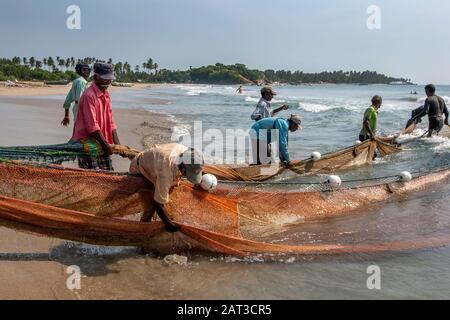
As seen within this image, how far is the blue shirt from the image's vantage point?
6.71m

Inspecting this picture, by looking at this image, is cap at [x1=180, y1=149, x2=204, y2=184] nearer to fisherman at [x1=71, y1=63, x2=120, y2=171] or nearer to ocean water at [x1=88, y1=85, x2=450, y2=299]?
ocean water at [x1=88, y1=85, x2=450, y2=299]

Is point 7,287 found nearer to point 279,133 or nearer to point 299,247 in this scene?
point 299,247

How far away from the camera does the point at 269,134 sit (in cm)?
697

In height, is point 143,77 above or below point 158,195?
above

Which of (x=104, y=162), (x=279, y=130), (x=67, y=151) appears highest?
(x=279, y=130)

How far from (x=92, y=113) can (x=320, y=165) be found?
16.2ft

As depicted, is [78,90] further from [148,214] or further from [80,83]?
[148,214]

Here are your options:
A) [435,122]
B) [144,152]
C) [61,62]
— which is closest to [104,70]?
[144,152]

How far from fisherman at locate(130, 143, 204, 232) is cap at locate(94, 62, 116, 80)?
42.6 inches

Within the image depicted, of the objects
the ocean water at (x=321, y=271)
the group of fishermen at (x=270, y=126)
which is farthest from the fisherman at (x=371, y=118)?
the ocean water at (x=321, y=271)

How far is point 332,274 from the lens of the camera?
169 inches

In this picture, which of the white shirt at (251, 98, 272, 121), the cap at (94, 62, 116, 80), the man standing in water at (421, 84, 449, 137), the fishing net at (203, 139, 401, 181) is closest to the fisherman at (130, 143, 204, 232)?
the cap at (94, 62, 116, 80)
